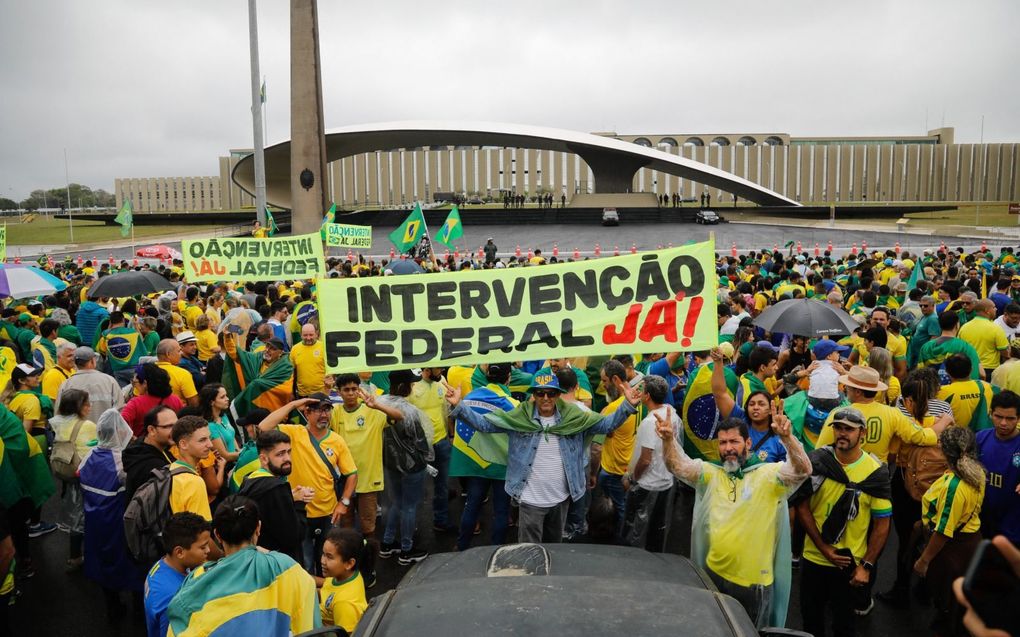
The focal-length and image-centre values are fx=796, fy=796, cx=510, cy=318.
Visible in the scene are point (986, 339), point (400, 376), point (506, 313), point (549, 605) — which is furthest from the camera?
point (986, 339)

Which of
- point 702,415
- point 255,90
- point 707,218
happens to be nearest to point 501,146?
point 707,218

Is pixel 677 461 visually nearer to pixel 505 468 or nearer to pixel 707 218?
pixel 505 468

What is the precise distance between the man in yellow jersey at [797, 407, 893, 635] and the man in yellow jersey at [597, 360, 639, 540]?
160cm

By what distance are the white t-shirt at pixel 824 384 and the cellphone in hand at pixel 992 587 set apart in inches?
139

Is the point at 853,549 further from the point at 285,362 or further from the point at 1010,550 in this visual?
the point at 285,362

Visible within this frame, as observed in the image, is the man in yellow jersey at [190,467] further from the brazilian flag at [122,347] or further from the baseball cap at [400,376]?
the brazilian flag at [122,347]

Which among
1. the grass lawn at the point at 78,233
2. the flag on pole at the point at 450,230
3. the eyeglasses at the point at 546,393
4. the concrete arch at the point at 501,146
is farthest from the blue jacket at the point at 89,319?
the concrete arch at the point at 501,146

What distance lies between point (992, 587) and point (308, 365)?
20.4 ft

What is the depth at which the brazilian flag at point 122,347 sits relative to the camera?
779cm

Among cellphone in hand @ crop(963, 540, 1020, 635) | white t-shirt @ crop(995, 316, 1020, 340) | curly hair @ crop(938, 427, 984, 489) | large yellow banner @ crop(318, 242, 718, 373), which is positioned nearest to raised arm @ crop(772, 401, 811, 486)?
curly hair @ crop(938, 427, 984, 489)

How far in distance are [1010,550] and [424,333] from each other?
3.45m

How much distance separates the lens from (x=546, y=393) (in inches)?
188

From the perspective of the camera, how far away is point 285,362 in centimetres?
662

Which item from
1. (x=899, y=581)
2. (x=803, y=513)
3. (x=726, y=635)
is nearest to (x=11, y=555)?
(x=726, y=635)
